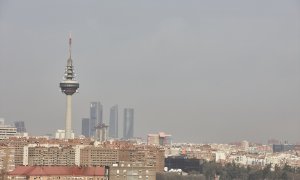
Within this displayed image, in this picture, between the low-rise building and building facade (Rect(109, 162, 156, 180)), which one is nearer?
building facade (Rect(109, 162, 156, 180))

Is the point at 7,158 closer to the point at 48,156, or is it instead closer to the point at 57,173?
the point at 48,156

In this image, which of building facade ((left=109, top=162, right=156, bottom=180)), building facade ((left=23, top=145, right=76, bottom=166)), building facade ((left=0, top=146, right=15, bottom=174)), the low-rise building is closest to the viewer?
building facade ((left=109, top=162, right=156, bottom=180))

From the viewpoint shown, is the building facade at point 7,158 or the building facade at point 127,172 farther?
the building facade at point 7,158

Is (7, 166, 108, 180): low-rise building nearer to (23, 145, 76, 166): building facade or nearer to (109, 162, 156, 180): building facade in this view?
(109, 162, 156, 180): building facade

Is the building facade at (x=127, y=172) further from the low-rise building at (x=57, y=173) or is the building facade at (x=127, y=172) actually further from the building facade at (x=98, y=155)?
the building facade at (x=98, y=155)

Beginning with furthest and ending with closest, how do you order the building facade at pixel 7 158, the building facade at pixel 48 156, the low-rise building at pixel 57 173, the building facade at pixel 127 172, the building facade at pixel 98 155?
the building facade at pixel 98 155 → the building facade at pixel 48 156 → the building facade at pixel 7 158 → the low-rise building at pixel 57 173 → the building facade at pixel 127 172

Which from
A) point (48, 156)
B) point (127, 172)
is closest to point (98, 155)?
point (48, 156)

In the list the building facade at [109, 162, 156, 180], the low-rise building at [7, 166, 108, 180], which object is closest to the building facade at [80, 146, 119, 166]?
the low-rise building at [7, 166, 108, 180]

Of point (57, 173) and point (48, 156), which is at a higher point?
point (48, 156)

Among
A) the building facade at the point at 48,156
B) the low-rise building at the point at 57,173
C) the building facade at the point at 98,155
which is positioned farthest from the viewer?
the building facade at the point at 98,155

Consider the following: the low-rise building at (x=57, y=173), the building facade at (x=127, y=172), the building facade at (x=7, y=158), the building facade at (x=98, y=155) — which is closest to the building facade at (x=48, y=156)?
the building facade at (x=98, y=155)

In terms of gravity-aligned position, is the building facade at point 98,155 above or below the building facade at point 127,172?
above

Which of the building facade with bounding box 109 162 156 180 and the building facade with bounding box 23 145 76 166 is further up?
the building facade with bounding box 23 145 76 166

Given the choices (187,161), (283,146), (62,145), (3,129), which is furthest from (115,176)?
(283,146)
